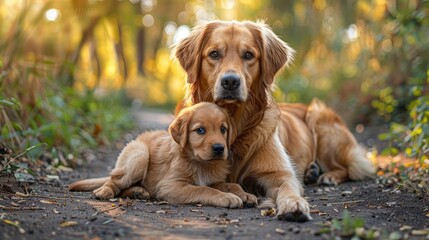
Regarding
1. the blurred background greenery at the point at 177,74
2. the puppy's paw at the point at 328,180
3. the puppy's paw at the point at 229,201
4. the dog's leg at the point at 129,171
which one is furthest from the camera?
the blurred background greenery at the point at 177,74

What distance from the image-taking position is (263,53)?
4.99m

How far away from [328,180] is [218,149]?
226 centimetres

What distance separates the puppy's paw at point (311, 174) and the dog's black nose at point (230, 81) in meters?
2.08

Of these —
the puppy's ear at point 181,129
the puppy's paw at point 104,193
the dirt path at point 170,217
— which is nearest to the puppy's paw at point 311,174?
the dirt path at point 170,217

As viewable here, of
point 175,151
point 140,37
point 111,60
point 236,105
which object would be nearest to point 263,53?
point 236,105

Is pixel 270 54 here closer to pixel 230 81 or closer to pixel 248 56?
pixel 248 56

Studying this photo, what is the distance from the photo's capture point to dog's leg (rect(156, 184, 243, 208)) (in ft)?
14.0

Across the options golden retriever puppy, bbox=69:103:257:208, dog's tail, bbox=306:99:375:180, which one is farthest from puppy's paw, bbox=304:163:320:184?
golden retriever puppy, bbox=69:103:257:208

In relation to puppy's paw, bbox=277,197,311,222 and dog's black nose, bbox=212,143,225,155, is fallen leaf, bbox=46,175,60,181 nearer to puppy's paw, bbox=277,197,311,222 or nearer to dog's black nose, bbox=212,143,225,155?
dog's black nose, bbox=212,143,225,155

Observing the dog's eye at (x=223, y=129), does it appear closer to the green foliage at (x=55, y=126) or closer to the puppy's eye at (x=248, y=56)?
the puppy's eye at (x=248, y=56)

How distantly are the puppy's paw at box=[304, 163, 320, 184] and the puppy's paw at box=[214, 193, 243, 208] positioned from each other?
6.99 ft

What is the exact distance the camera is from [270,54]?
5.07 metres

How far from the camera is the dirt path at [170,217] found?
326 cm

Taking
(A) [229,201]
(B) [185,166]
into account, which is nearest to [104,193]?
(B) [185,166]
